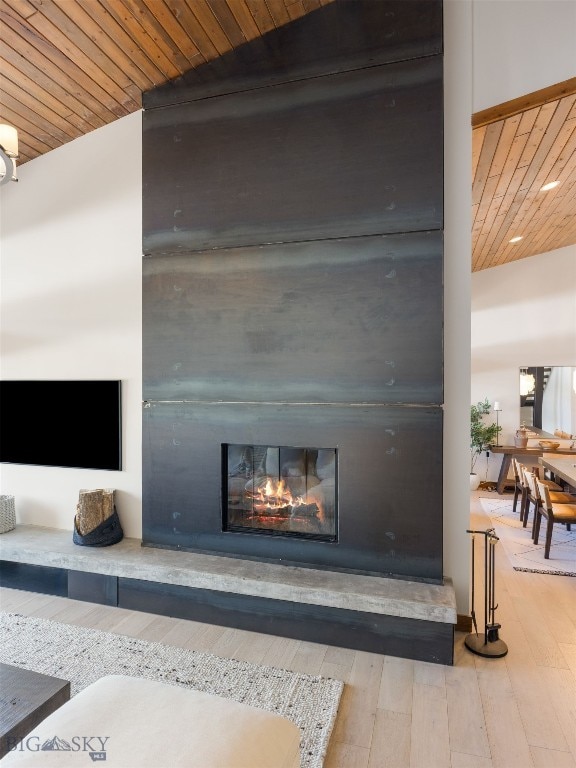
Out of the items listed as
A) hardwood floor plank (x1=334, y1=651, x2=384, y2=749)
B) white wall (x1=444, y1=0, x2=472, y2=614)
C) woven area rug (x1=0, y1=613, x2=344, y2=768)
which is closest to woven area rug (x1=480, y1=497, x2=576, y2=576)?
white wall (x1=444, y1=0, x2=472, y2=614)

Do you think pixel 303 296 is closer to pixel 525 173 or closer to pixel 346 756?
pixel 346 756

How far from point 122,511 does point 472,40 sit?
3453 millimetres

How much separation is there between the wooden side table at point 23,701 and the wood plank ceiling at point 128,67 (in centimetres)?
289

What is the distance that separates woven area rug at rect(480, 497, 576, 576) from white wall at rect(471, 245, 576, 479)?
1849 millimetres

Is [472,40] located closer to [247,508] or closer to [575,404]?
[247,508]

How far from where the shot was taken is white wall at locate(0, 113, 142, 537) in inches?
127

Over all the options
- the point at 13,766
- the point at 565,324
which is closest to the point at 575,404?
the point at 565,324

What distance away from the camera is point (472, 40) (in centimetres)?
259

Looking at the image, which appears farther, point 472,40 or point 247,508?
point 247,508

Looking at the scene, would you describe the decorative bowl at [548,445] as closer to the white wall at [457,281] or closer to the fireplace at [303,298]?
the white wall at [457,281]

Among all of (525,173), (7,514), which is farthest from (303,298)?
(7,514)

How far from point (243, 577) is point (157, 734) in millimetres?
1368

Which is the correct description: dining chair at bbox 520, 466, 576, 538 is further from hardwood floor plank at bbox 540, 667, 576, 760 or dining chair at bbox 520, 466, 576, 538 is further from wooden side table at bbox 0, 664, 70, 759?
wooden side table at bbox 0, 664, 70, 759

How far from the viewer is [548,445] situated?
5934 millimetres
